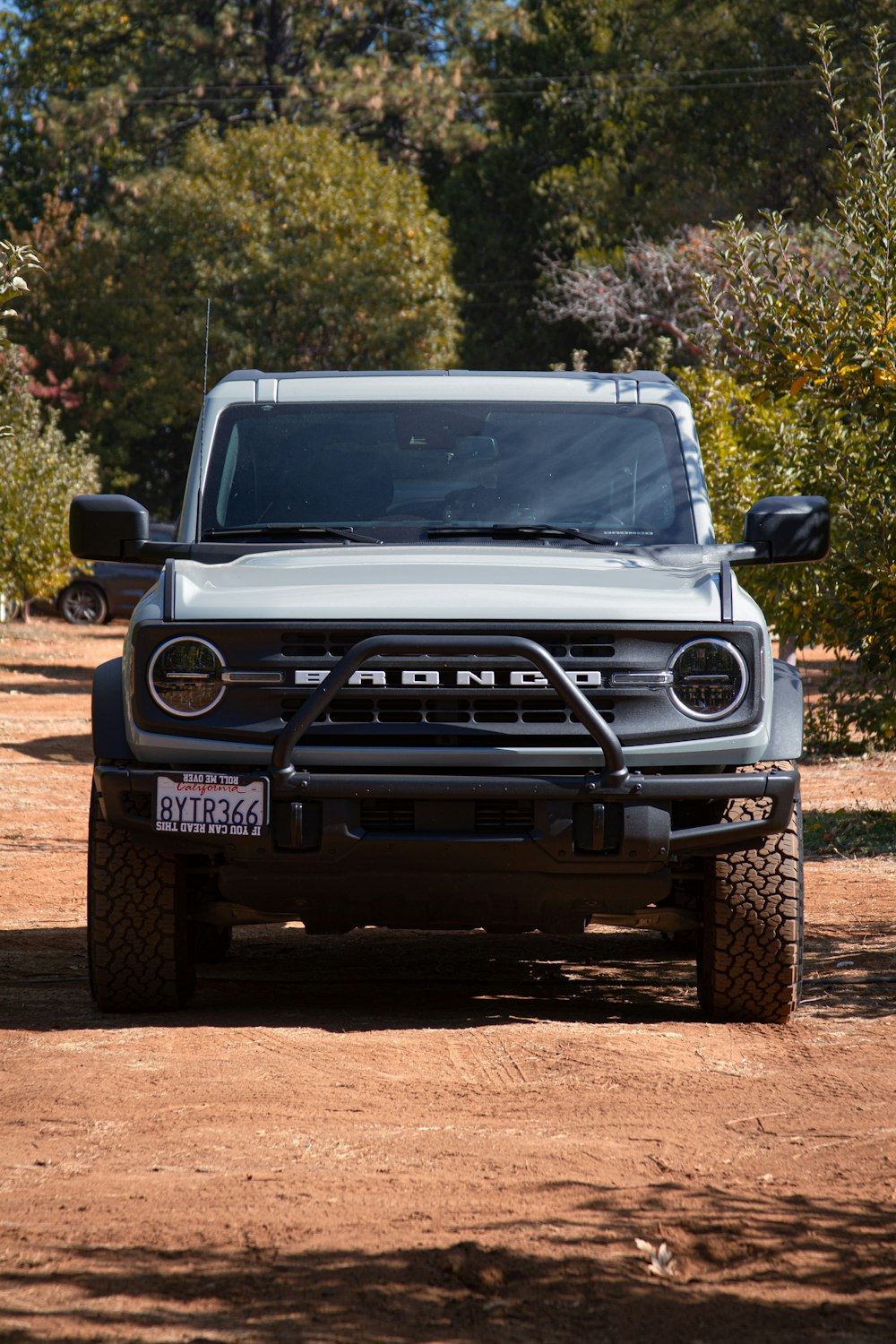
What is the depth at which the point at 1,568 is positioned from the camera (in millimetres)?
26984

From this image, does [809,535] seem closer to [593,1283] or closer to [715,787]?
[715,787]

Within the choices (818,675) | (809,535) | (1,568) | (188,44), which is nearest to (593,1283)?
(809,535)

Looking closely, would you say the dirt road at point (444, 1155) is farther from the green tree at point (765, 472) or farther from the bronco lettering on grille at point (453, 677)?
the green tree at point (765, 472)

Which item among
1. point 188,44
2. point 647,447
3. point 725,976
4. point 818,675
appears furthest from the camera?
point 188,44

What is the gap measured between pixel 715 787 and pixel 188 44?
46.7m

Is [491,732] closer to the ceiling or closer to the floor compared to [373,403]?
closer to the floor

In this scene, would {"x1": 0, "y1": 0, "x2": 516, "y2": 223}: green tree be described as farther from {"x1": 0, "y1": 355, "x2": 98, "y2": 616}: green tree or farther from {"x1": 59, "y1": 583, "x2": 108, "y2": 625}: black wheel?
{"x1": 0, "y1": 355, "x2": 98, "y2": 616}: green tree

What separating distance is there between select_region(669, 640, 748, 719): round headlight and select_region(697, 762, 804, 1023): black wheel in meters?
0.48

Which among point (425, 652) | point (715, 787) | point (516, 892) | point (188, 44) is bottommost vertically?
point (516, 892)

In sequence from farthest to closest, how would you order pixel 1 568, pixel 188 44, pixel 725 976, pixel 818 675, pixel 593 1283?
pixel 188 44, pixel 1 568, pixel 818 675, pixel 725 976, pixel 593 1283

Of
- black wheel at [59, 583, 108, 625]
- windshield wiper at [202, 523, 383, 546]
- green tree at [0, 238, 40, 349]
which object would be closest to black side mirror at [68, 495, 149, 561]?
windshield wiper at [202, 523, 383, 546]

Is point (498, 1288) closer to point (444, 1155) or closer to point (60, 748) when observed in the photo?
point (444, 1155)

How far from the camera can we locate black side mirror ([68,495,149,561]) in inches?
231

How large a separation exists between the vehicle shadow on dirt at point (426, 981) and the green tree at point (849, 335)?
2.14m
